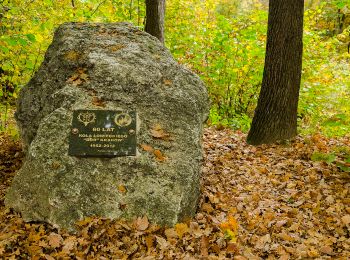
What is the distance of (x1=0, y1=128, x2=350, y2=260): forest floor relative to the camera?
3813 millimetres

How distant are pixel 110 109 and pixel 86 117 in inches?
14.1

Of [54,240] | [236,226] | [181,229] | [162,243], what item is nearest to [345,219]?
[236,226]

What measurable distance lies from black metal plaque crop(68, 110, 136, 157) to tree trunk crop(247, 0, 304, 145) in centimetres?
333

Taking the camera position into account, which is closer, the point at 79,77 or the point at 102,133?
the point at 102,133

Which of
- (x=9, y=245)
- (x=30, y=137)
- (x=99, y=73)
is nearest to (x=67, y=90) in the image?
(x=99, y=73)

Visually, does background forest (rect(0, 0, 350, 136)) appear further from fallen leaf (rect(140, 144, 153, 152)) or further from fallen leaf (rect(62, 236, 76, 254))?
fallen leaf (rect(62, 236, 76, 254))

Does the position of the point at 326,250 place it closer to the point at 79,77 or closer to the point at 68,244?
the point at 68,244

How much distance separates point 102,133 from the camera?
4.48 meters

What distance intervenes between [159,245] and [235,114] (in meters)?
7.11

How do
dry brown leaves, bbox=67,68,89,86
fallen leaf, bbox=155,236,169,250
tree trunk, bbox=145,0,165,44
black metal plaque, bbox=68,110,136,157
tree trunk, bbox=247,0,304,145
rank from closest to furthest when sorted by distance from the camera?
fallen leaf, bbox=155,236,169,250 < black metal plaque, bbox=68,110,136,157 < dry brown leaves, bbox=67,68,89,86 < tree trunk, bbox=247,0,304,145 < tree trunk, bbox=145,0,165,44

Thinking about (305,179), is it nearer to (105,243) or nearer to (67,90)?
(105,243)

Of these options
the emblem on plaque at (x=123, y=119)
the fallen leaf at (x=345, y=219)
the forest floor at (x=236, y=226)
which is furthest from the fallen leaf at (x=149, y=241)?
the fallen leaf at (x=345, y=219)

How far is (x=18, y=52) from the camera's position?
26.0 ft

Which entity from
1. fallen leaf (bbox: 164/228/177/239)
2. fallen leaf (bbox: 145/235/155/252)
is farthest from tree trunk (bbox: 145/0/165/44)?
fallen leaf (bbox: 145/235/155/252)
